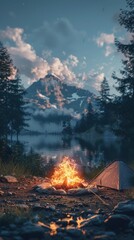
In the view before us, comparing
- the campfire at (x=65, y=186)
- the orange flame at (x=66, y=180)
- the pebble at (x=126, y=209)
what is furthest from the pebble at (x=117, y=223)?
the orange flame at (x=66, y=180)

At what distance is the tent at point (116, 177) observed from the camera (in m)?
11.9

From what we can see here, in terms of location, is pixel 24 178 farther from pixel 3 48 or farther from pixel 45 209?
pixel 3 48

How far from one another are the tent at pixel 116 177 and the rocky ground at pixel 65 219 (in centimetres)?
217

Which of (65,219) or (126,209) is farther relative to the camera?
(126,209)

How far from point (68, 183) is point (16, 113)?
36631mm

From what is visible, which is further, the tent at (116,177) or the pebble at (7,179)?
the pebble at (7,179)

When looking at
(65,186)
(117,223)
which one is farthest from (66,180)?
(117,223)

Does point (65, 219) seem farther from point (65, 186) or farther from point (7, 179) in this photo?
point (7, 179)

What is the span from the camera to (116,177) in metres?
12.1

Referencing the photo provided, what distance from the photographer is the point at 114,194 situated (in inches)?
426

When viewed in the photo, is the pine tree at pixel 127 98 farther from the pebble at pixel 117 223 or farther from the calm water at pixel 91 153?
the pebble at pixel 117 223

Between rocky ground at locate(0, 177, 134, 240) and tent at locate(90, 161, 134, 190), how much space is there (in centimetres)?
217

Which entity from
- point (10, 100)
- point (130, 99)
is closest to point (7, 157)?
point (130, 99)

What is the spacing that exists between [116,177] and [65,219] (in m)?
5.65
